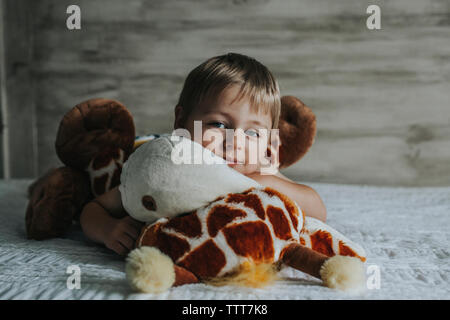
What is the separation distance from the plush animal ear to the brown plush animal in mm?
384

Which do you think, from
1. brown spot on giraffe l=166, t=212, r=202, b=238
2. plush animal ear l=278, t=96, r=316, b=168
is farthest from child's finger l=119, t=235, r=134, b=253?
plush animal ear l=278, t=96, r=316, b=168

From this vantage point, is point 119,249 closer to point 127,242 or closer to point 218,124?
point 127,242

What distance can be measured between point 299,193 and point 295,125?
0.27 metres

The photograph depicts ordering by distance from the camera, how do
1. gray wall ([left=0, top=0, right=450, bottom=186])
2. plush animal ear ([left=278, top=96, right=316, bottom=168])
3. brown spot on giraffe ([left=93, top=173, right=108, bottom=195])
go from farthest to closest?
gray wall ([left=0, top=0, right=450, bottom=186]), plush animal ear ([left=278, top=96, right=316, bottom=168]), brown spot on giraffe ([left=93, top=173, right=108, bottom=195])

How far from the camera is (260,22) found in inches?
66.9

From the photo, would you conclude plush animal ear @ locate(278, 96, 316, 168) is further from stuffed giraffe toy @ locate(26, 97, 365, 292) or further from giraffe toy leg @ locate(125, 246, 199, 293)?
giraffe toy leg @ locate(125, 246, 199, 293)

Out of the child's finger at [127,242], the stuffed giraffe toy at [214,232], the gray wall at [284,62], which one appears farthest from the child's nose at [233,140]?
the gray wall at [284,62]

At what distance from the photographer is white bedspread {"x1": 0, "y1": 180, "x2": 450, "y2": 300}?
1.73ft

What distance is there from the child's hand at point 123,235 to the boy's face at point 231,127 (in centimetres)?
21

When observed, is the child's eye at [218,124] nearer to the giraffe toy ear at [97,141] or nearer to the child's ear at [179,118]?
the child's ear at [179,118]
